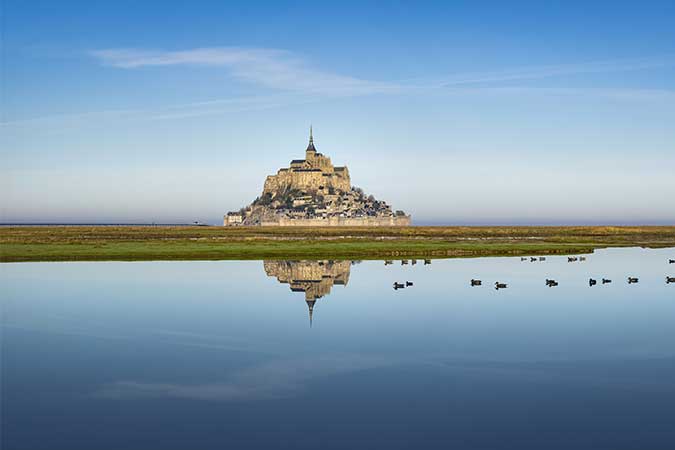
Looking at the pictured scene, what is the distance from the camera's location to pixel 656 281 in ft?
99.0

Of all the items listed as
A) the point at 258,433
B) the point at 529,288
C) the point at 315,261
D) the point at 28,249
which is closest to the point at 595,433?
the point at 258,433

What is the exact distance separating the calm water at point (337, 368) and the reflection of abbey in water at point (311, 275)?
617mm

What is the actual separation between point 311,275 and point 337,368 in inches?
756

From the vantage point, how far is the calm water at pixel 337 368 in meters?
9.84

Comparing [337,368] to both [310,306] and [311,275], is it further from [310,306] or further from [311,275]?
[311,275]

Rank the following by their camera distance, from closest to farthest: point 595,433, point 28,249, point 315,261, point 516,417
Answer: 1. point 595,433
2. point 516,417
3. point 315,261
4. point 28,249

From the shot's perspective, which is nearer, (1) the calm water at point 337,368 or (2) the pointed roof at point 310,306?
(1) the calm water at point 337,368

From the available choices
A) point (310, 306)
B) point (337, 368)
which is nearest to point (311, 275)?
point (310, 306)

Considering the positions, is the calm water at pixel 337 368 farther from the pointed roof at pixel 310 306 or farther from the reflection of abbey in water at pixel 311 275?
the reflection of abbey in water at pixel 311 275

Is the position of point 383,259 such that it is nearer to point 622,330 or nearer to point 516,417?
point 622,330

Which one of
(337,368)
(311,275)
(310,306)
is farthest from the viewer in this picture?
(311,275)

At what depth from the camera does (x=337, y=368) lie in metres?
13.5

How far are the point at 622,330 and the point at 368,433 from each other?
33.8 feet

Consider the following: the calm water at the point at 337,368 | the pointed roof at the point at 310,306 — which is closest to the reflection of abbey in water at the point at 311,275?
the pointed roof at the point at 310,306
